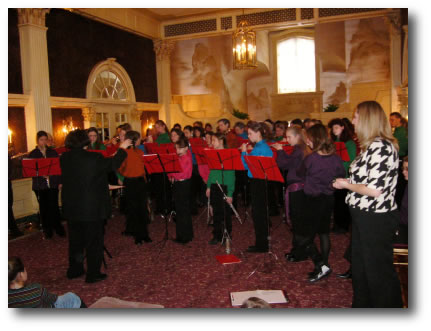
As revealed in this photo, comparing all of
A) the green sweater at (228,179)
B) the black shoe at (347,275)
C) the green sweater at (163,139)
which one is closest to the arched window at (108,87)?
the green sweater at (163,139)

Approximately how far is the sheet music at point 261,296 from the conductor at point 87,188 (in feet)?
5.84

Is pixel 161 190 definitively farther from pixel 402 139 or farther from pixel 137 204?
pixel 402 139

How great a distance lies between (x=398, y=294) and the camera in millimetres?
3352

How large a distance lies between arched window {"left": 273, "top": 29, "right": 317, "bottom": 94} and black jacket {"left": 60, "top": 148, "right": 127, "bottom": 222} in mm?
15685

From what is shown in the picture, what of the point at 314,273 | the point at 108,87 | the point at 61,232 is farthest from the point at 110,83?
the point at 314,273

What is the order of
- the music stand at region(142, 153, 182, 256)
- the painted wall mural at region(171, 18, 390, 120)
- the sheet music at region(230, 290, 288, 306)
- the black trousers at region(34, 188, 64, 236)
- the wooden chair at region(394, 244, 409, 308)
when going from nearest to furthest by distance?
the wooden chair at region(394, 244, 409, 308)
the sheet music at region(230, 290, 288, 306)
the music stand at region(142, 153, 182, 256)
the black trousers at region(34, 188, 64, 236)
the painted wall mural at region(171, 18, 390, 120)

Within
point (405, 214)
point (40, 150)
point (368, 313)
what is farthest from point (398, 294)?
point (40, 150)

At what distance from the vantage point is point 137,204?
244 inches

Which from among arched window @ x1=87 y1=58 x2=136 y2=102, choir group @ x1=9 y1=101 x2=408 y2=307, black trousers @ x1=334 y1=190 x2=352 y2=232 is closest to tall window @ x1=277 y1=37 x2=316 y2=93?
arched window @ x1=87 y1=58 x2=136 y2=102

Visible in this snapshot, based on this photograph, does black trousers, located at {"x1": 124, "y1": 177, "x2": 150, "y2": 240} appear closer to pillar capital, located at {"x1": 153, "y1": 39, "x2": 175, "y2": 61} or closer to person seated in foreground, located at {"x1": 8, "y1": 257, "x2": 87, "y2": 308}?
person seated in foreground, located at {"x1": 8, "y1": 257, "x2": 87, "y2": 308}

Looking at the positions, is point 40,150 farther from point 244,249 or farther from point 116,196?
point 244,249

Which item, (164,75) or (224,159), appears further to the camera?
(164,75)

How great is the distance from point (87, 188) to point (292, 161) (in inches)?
97.3

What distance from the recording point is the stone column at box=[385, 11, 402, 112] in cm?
1333
